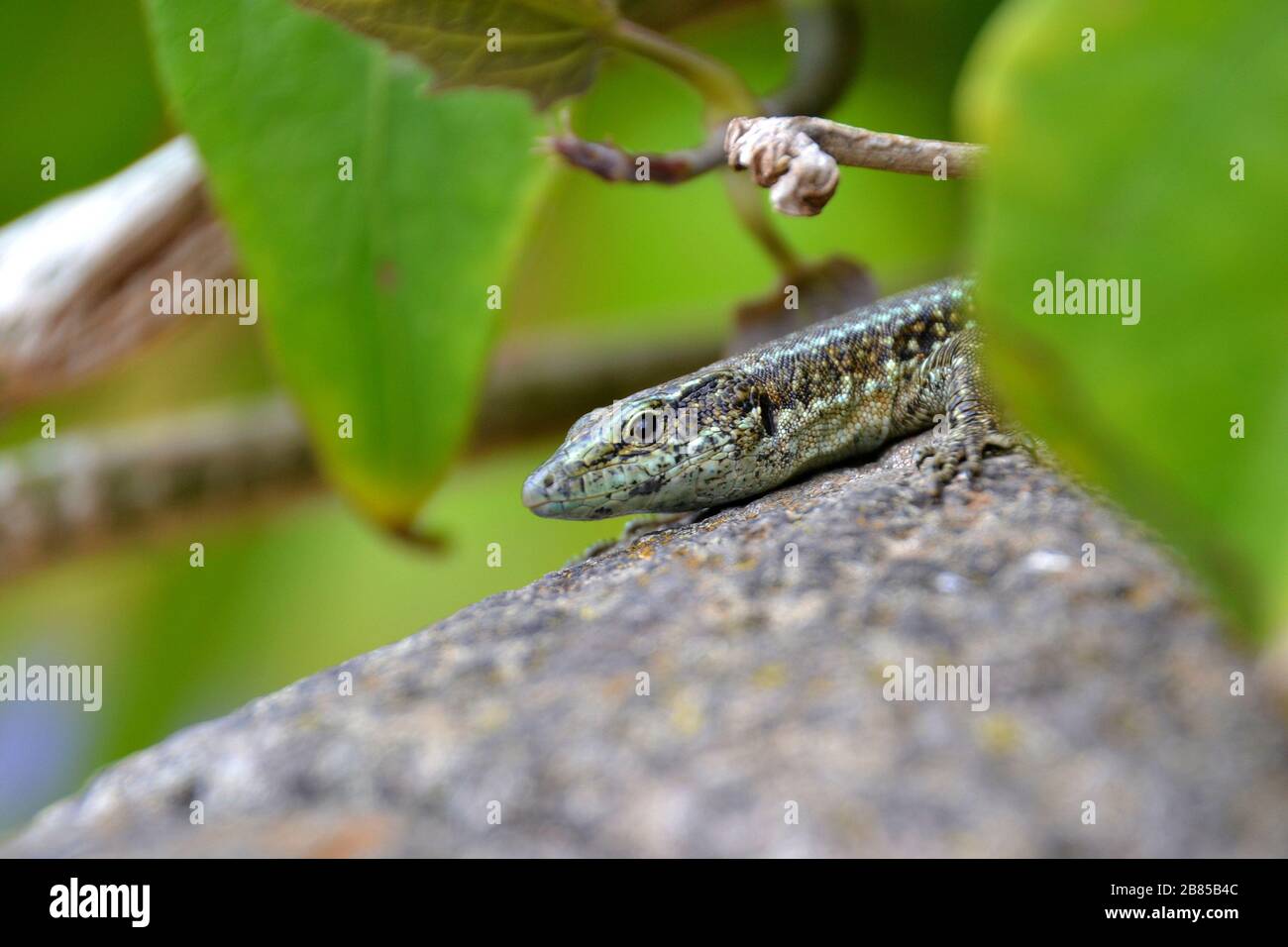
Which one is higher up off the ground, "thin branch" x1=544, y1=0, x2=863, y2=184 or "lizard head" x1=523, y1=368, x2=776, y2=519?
"thin branch" x1=544, y1=0, x2=863, y2=184

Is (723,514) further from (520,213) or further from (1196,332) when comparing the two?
(1196,332)

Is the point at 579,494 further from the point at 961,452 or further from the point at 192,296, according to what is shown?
the point at 192,296

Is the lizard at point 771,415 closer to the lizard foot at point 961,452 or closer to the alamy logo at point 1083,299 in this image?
the lizard foot at point 961,452

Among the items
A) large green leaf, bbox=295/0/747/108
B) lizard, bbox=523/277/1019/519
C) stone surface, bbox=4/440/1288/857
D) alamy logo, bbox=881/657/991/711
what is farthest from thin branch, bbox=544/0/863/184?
alamy logo, bbox=881/657/991/711

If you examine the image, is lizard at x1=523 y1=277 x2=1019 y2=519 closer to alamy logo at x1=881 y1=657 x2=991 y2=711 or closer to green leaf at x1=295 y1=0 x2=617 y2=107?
green leaf at x1=295 y1=0 x2=617 y2=107

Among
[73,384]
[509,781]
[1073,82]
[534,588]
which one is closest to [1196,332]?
[1073,82]
